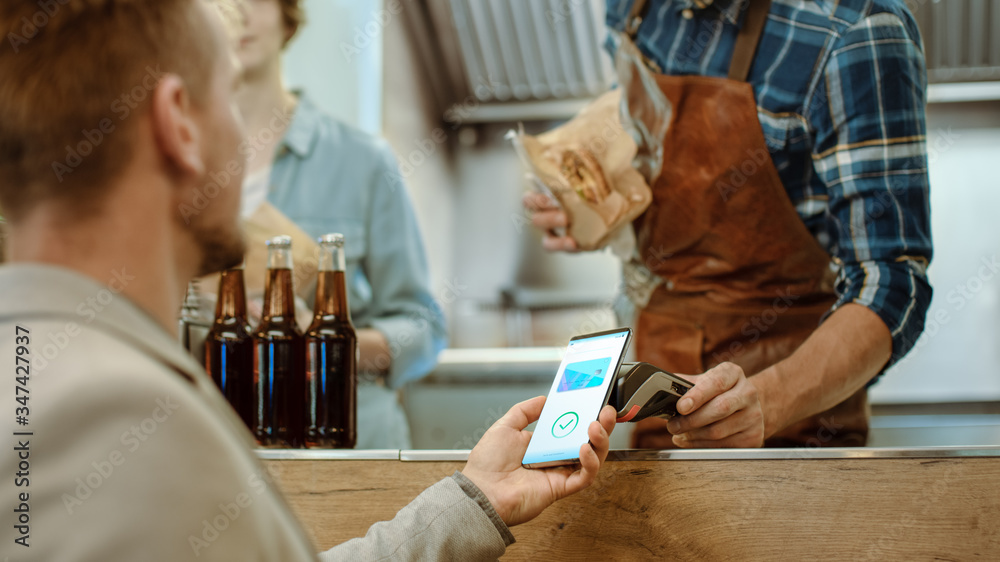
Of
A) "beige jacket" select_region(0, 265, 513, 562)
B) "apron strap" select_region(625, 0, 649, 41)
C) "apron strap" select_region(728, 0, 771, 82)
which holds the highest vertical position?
"apron strap" select_region(625, 0, 649, 41)

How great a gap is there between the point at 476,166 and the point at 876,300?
1991mm

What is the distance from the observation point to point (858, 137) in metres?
1.01

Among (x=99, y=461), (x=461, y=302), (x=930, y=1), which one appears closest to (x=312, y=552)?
(x=99, y=461)

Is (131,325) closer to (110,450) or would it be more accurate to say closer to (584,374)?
(110,450)

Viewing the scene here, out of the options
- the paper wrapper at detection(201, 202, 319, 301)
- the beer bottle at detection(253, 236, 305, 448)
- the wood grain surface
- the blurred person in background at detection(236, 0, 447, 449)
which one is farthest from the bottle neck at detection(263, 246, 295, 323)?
the blurred person in background at detection(236, 0, 447, 449)

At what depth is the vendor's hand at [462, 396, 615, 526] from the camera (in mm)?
727

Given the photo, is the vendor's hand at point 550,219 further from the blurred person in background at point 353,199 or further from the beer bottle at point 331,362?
the blurred person in background at point 353,199

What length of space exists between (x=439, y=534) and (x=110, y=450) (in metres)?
0.35

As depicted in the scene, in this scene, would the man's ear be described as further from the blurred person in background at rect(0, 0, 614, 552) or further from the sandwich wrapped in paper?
the sandwich wrapped in paper

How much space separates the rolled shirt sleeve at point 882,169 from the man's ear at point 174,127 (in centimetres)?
76

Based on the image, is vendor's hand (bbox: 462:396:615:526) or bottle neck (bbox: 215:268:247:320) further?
bottle neck (bbox: 215:268:247:320)

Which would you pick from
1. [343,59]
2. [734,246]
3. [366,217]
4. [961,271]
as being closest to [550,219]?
[734,246]

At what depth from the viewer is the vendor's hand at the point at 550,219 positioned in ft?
3.84

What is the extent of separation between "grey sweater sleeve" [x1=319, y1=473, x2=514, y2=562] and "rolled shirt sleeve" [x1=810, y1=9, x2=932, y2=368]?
529mm
